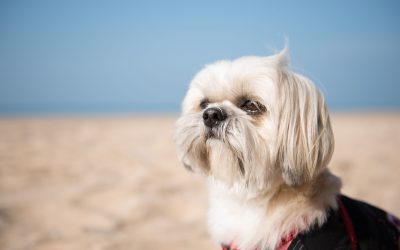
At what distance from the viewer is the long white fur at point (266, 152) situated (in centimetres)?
223

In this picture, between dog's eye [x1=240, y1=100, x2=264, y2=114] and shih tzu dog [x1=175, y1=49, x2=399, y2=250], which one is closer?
shih tzu dog [x1=175, y1=49, x2=399, y2=250]

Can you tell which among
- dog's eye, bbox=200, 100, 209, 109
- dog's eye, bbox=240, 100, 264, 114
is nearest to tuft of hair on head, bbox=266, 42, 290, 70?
dog's eye, bbox=240, 100, 264, 114

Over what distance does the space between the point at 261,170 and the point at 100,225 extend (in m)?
2.05

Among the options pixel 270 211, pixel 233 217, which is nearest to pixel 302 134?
pixel 270 211

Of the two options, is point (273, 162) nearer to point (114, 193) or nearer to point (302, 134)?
point (302, 134)

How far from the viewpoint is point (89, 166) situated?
6621 mm

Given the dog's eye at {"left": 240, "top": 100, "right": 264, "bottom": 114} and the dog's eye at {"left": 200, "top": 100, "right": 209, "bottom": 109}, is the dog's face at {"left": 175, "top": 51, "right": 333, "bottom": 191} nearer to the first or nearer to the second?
the dog's eye at {"left": 240, "top": 100, "right": 264, "bottom": 114}

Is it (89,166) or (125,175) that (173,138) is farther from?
(89,166)

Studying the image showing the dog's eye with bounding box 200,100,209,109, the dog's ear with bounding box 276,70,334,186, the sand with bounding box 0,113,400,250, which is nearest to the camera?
the dog's ear with bounding box 276,70,334,186

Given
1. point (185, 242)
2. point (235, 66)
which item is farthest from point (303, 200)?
point (185, 242)

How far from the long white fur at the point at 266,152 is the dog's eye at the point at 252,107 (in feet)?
0.11

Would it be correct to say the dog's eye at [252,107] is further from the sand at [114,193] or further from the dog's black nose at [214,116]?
the sand at [114,193]

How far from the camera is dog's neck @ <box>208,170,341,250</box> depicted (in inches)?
88.5

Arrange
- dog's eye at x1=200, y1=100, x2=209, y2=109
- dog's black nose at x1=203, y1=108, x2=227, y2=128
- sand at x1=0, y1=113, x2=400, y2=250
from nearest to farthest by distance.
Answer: dog's black nose at x1=203, y1=108, x2=227, y2=128 → dog's eye at x1=200, y1=100, x2=209, y2=109 → sand at x1=0, y1=113, x2=400, y2=250
